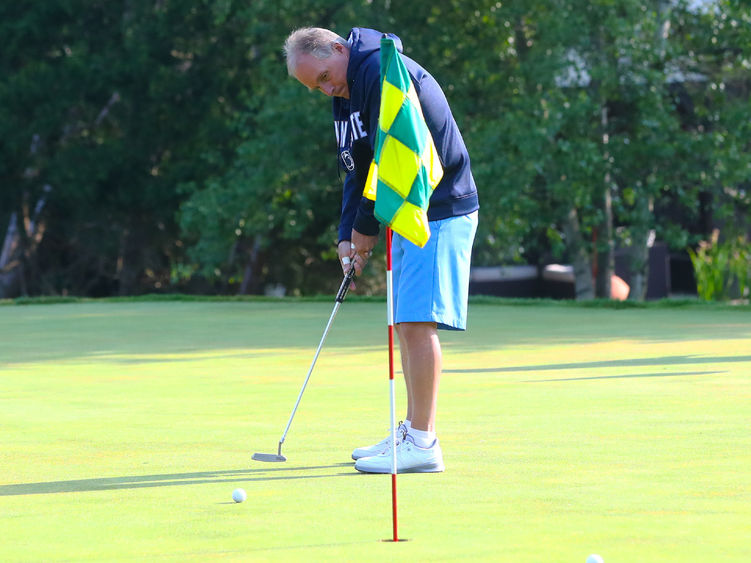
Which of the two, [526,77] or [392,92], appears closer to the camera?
[392,92]

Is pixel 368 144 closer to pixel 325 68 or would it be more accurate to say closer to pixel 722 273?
pixel 325 68

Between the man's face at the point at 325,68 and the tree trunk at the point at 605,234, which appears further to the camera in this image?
the tree trunk at the point at 605,234

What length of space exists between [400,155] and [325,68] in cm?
80

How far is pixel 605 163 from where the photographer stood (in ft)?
50.2

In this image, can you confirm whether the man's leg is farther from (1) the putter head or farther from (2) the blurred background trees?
(2) the blurred background trees

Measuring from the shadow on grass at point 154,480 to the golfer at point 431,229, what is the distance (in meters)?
0.30

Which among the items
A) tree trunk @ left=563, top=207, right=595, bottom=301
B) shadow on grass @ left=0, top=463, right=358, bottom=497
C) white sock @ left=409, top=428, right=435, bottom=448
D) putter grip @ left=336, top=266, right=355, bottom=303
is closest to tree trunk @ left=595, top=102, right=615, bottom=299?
tree trunk @ left=563, top=207, right=595, bottom=301

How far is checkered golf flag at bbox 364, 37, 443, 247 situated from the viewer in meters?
3.94

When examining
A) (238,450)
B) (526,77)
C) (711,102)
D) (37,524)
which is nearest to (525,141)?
(526,77)

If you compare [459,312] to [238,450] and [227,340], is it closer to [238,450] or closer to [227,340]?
[238,450]

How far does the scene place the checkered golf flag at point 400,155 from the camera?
12.9ft

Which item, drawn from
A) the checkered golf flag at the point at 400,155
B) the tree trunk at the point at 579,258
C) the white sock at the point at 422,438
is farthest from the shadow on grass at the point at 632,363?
the tree trunk at the point at 579,258

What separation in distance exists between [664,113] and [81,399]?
404 inches

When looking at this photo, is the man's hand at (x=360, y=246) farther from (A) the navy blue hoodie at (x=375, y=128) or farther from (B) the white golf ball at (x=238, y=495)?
(B) the white golf ball at (x=238, y=495)
